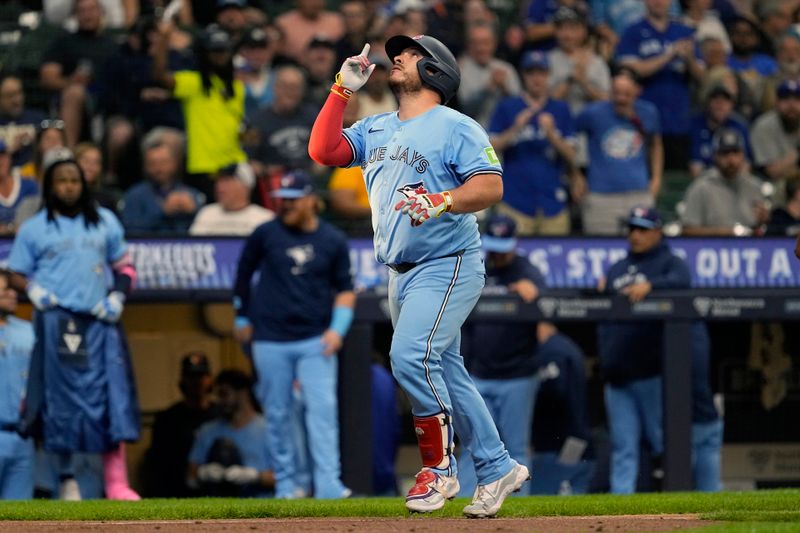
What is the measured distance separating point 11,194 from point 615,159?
15.4 ft

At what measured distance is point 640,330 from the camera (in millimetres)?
10797

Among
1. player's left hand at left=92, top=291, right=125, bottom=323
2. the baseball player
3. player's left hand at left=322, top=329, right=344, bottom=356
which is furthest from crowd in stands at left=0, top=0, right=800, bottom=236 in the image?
the baseball player

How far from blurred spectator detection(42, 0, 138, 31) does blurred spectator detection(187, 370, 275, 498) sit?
423 cm

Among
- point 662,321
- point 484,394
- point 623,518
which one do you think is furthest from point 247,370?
point 623,518

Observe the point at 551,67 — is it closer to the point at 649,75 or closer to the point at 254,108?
the point at 649,75

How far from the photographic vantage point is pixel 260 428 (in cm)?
1093

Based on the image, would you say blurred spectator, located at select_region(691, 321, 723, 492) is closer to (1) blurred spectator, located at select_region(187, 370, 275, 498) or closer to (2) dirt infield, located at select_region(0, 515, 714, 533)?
(1) blurred spectator, located at select_region(187, 370, 275, 498)

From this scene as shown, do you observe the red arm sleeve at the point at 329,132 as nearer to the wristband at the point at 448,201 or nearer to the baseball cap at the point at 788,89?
the wristband at the point at 448,201

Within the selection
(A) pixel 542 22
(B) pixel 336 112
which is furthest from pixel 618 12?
(B) pixel 336 112

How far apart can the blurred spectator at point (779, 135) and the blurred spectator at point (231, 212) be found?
4514 millimetres

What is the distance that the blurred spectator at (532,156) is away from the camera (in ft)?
40.9

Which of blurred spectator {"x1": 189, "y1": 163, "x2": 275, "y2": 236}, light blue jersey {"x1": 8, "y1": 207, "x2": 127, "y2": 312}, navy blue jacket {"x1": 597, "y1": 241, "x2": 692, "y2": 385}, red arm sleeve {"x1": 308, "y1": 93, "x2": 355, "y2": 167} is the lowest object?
navy blue jacket {"x1": 597, "y1": 241, "x2": 692, "y2": 385}

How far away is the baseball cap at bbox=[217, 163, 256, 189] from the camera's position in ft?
36.6

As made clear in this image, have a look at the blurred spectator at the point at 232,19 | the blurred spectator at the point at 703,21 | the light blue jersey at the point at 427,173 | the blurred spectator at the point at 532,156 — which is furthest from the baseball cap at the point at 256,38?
the light blue jersey at the point at 427,173
